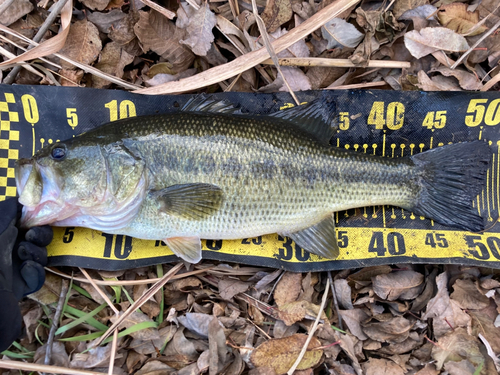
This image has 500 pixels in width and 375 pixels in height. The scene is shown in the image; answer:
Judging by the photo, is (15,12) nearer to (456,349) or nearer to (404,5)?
(404,5)

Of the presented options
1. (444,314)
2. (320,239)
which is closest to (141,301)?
(320,239)

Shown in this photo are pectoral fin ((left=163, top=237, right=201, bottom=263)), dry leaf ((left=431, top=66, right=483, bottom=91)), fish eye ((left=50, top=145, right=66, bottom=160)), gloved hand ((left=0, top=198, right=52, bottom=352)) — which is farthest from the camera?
dry leaf ((left=431, top=66, right=483, bottom=91))

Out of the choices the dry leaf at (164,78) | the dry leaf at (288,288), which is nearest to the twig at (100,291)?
the dry leaf at (288,288)

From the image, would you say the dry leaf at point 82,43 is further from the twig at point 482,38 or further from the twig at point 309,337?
the twig at point 482,38

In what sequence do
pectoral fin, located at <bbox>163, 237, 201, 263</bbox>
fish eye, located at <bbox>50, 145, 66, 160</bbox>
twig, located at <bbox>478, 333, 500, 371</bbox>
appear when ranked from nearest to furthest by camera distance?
fish eye, located at <bbox>50, 145, 66, 160</bbox>, twig, located at <bbox>478, 333, 500, 371</bbox>, pectoral fin, located at <bbox>163, 237, 201, 263</bbox>

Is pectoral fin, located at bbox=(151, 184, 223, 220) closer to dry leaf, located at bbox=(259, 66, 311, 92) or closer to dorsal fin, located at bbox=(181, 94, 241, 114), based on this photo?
dorsal fin, located at bbox=(181, 94, 241, 114)

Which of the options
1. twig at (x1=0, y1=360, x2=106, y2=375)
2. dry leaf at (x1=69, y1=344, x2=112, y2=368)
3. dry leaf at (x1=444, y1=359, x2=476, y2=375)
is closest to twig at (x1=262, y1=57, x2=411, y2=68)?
dry leaf at (x1=444, y1=359, x2=476, y2=375)

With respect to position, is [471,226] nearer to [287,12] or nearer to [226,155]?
[226,155]
